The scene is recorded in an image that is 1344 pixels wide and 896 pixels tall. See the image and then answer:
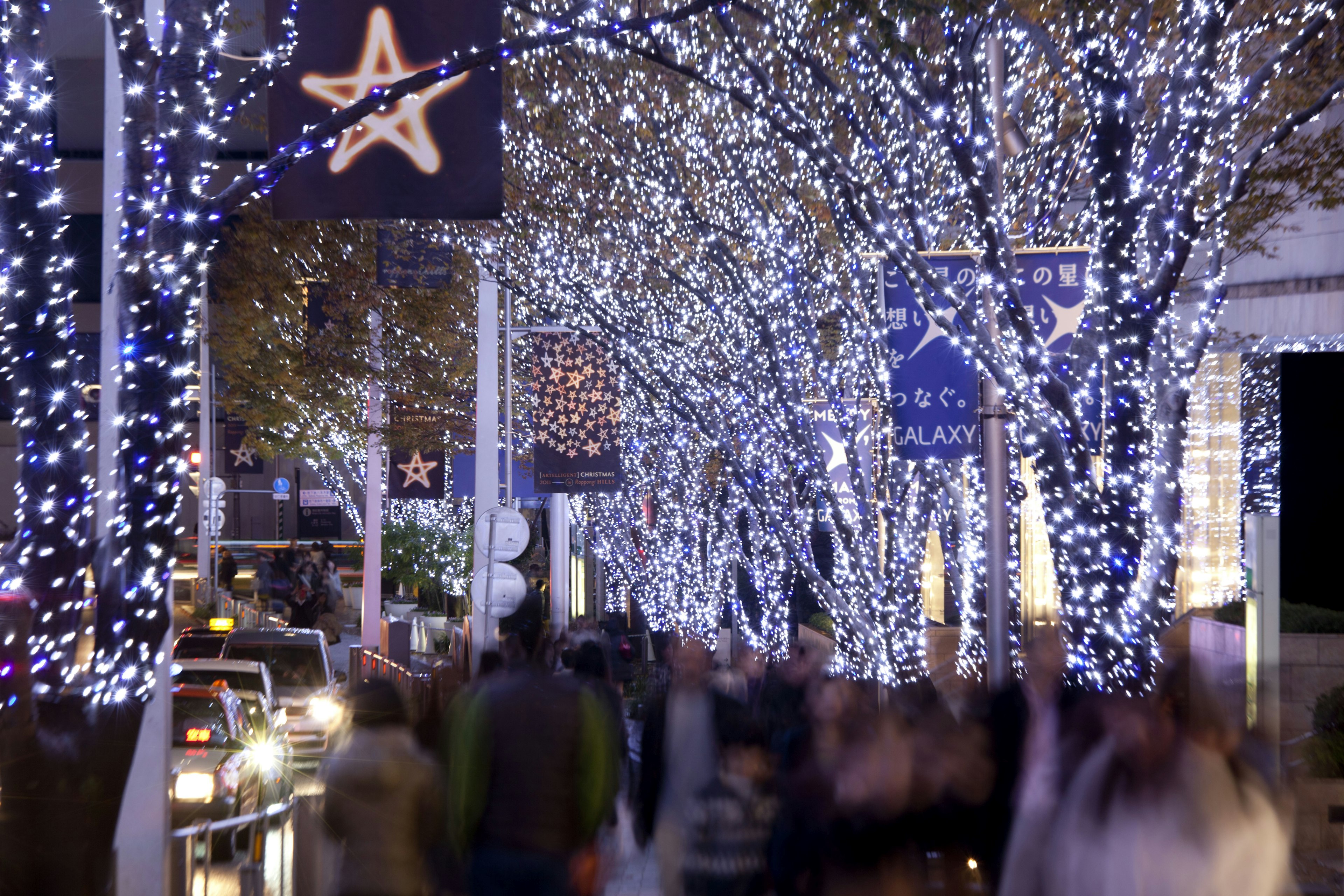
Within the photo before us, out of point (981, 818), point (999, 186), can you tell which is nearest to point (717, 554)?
point (999, 186)

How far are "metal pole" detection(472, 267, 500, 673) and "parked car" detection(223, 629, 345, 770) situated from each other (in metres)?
1.88

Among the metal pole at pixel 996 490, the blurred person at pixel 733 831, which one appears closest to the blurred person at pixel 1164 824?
the blurred person at pixel 733 831

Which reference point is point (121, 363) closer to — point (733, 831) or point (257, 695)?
point (733, 831)

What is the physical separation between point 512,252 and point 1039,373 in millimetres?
11680

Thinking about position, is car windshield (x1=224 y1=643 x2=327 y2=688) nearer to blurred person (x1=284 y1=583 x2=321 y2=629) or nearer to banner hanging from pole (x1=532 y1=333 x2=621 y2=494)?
banner hanging from pole (x1=532 y1=333 x2=621 y2=494)

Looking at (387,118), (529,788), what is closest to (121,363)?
(387,118)

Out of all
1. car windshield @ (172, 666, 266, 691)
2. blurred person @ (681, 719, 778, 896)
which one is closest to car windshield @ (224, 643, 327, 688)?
car windshield @ (172, 666, 266, 691)

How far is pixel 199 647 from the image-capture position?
57.6 ft

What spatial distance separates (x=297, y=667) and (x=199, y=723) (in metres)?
4.91

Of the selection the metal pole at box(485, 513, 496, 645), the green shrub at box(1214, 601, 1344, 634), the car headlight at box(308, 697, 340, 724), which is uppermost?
the metal pole at box(485, 513, 496, 645)

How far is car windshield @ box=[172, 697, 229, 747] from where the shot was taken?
1088 centimetres

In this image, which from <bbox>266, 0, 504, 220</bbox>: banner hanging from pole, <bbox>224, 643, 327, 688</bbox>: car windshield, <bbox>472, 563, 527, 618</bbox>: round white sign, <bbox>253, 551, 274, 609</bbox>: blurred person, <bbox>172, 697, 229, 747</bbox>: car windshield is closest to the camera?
<bbox>266, 0, 504, 220</bbox>: banner hanging from pole

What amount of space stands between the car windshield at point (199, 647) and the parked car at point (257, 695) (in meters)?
4.27

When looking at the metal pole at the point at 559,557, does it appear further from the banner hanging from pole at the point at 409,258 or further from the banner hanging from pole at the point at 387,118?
the banner hanging from pole at the point at 387,118
